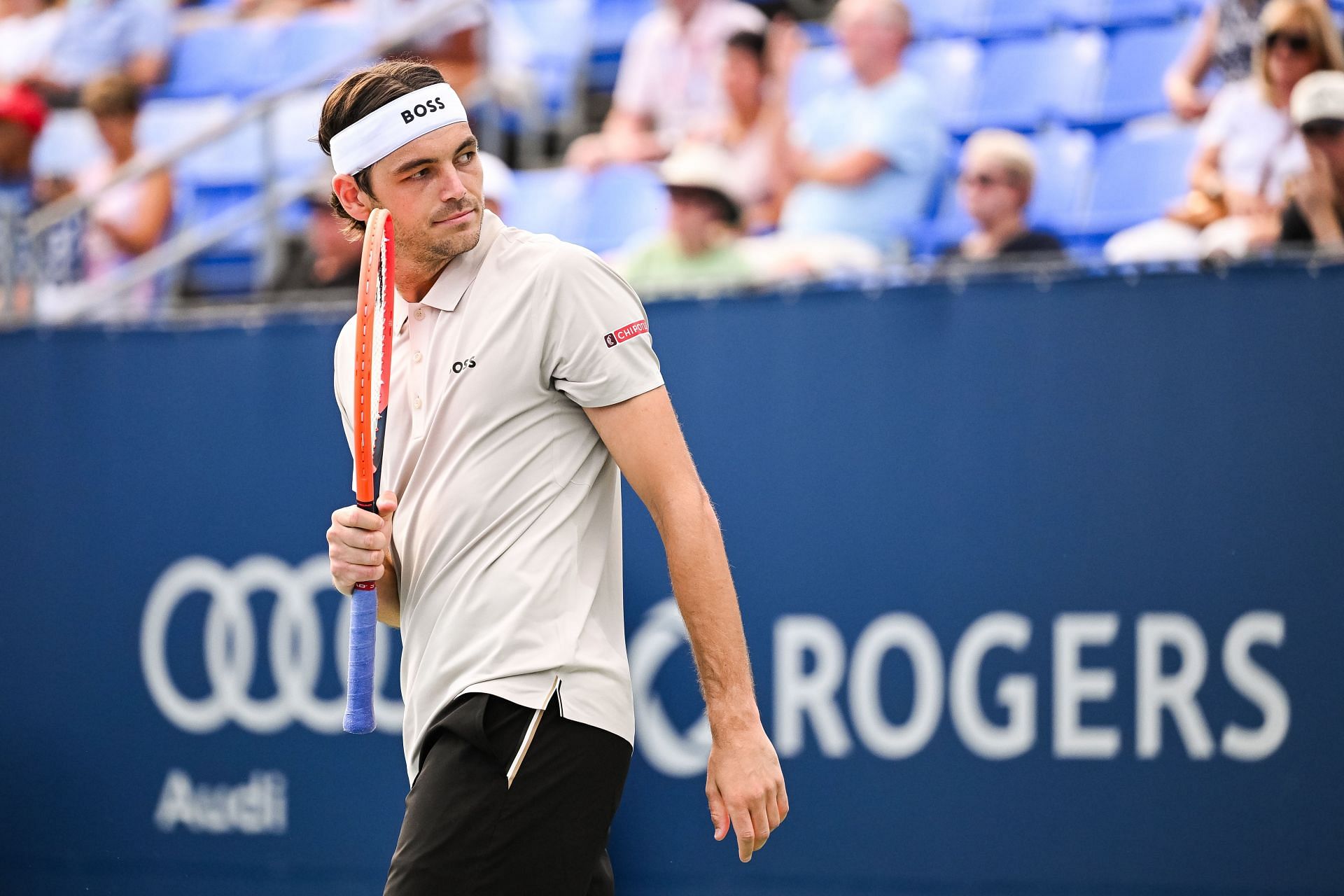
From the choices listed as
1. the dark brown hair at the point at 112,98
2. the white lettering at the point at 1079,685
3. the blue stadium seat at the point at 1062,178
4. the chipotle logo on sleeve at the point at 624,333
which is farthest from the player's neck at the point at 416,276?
the dark brown hair at the point at 112,98

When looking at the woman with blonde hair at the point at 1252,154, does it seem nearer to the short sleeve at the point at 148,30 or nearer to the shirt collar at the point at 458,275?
the shirt collar at the point at 458,275

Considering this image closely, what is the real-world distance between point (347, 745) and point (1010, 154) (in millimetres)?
2866

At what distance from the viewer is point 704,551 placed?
2.38 meters

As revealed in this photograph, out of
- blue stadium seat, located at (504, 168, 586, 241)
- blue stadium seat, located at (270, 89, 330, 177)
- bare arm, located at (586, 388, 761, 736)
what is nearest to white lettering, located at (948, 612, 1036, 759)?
bare arm, located at (586, 388, 761, 736)

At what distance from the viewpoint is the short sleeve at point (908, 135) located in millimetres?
6043

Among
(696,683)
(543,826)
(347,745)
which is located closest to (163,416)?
(347,745)

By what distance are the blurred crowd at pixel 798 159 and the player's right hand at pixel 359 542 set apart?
7.56 ft

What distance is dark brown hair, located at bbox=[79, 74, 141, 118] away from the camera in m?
7.52

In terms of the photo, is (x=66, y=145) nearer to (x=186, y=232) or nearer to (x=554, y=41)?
(x=186, y=232)

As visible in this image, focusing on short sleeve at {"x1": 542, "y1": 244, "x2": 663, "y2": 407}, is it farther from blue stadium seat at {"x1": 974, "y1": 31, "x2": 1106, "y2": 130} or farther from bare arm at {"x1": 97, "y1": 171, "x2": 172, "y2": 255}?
bare arm at {"x1": 97, "y1": 171, "x2": 172, "y2": 255}

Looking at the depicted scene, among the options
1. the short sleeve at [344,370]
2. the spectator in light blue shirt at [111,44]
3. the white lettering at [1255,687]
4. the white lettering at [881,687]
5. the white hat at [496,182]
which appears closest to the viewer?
the short sleeve at [344,370]

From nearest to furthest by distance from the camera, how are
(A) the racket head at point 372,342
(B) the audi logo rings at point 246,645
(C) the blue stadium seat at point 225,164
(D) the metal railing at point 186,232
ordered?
(A) the racket head at point 372,342
(B) the audi logo rings at point 246,645
(D) the metal railing at point 186,232
(C) the blue stadium seat at point 225,164

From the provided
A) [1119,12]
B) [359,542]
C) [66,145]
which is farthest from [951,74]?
[359,542]

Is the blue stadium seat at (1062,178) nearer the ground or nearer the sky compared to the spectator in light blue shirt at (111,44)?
nearer the ground
